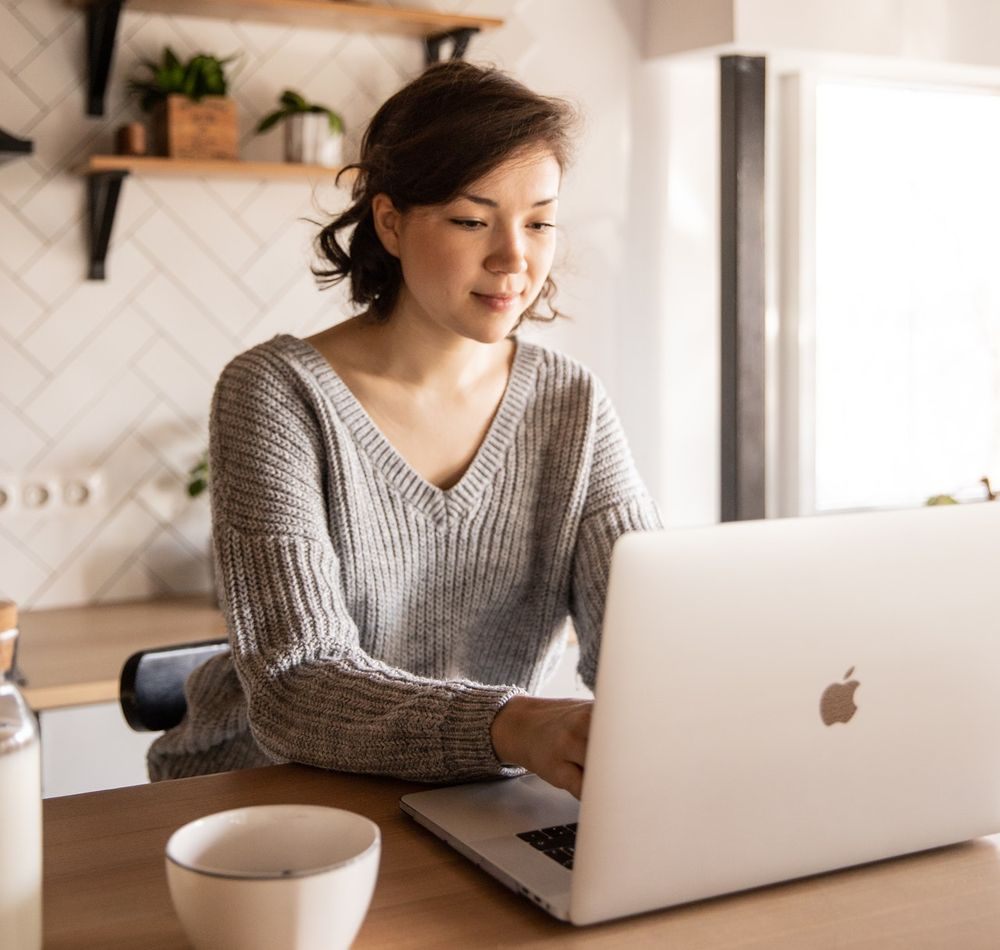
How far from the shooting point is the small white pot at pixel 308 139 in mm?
2570

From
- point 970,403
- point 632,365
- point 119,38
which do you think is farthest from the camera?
point 970,403

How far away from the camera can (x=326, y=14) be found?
2.54 m

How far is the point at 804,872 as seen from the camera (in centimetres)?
92

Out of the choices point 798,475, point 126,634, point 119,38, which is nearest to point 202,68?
point 119,38

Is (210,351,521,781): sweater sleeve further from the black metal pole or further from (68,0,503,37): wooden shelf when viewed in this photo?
the black metal pole

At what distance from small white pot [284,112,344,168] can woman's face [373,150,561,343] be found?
1.22 m

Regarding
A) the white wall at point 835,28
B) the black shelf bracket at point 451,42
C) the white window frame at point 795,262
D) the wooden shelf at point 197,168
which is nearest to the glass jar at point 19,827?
the wooden shelf at point 197,168

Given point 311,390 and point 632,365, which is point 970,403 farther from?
point 311,390

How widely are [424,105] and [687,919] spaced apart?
0.92m

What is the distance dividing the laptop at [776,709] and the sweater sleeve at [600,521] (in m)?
0.52

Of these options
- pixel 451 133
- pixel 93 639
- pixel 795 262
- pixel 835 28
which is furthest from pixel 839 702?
pixel 795 262

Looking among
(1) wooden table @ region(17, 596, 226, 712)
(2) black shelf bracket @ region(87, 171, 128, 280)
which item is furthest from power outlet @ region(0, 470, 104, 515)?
(2) black shelf bracket @ region(87, 171, 128, 280)

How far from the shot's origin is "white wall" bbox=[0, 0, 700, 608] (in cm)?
248

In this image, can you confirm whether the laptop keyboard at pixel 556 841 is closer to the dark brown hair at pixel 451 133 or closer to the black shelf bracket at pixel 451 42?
the dark brown hair at pixel 451 133
